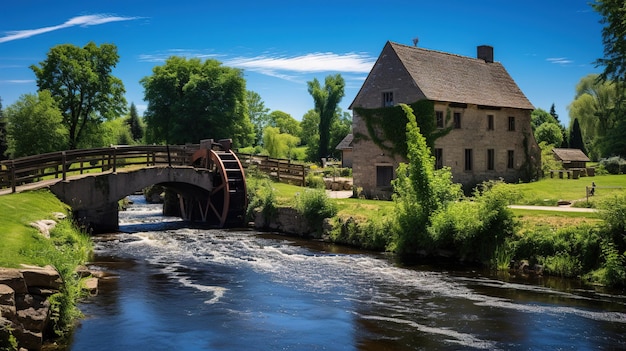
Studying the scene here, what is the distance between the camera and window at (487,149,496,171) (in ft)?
111

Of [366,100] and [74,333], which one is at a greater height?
[366,100]

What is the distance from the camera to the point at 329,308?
12.8 metres

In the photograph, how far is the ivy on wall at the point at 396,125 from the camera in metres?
29.8

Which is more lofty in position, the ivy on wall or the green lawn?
the ivy on wall

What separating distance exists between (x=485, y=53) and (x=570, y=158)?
2102cm

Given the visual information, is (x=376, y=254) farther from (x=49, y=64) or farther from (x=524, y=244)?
(x=49, y=64)

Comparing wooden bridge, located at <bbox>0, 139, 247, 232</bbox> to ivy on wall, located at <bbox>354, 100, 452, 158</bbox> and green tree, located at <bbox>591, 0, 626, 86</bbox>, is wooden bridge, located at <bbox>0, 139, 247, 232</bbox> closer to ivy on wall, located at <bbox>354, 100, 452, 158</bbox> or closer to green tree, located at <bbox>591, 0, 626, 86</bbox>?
ivy on wall, located at <bbox>354, 100, 452, 158</bbox>

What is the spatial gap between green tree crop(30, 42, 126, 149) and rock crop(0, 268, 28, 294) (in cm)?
4295

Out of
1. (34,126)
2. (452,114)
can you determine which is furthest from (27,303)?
(34,126)

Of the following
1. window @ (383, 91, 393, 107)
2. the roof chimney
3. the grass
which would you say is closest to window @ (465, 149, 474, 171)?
the grass

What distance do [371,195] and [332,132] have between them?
42038mm

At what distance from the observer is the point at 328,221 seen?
2352cm

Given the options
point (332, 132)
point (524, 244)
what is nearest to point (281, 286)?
point (524, 244)

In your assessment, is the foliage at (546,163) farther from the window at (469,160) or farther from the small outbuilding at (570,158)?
the small outbuilding at (570,158)
